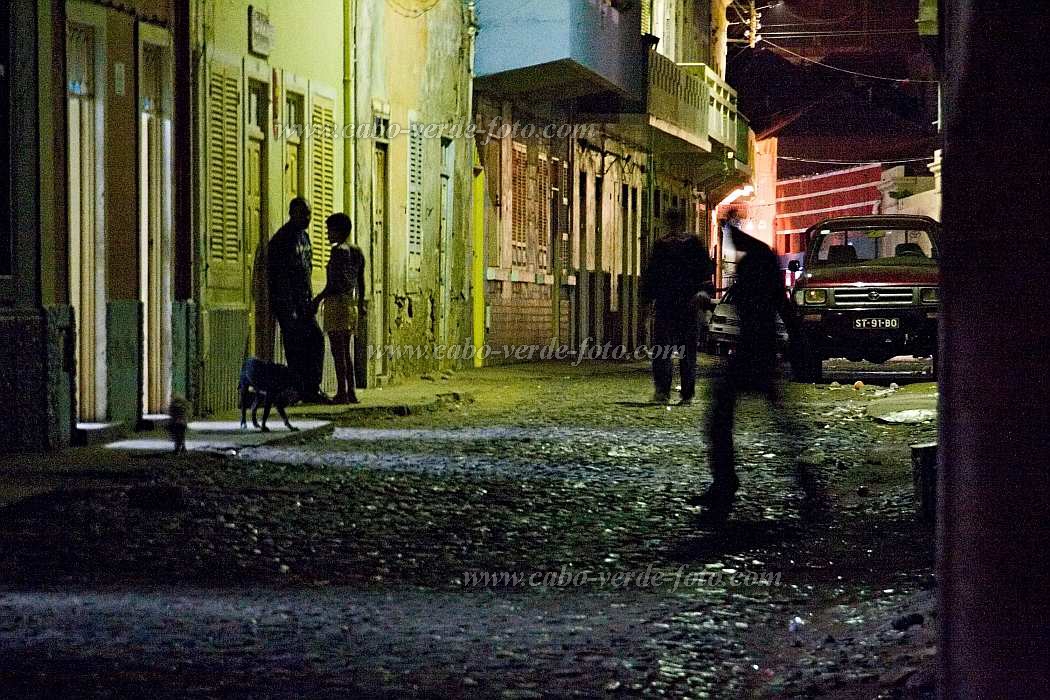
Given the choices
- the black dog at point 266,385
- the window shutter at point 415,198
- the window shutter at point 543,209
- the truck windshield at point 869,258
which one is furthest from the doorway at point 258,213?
the window shutter at point 543,209

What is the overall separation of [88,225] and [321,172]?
19.5 ft

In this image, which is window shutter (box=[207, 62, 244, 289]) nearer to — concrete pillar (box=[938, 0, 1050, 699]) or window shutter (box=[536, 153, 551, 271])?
concrete pillar (box=[938, 0, 1050, 699])

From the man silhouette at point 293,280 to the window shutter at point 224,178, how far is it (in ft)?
1.22

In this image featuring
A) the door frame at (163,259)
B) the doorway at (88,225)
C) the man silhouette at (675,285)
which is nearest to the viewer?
the doorway at (88,225)

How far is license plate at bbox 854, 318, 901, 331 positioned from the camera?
2347cm

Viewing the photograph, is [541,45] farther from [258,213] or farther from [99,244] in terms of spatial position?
→ [99,244]

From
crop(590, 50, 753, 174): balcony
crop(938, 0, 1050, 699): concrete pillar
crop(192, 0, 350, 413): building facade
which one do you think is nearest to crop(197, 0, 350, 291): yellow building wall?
crop(192, 0, 350, 413): building facade

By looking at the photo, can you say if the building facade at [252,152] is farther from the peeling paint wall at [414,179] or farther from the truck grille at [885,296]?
the truck grille at [885,296]

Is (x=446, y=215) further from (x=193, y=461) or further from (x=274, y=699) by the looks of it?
(x=274, y=699)

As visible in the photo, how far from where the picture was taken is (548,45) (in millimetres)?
27672

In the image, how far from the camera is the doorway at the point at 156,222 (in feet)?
50.6

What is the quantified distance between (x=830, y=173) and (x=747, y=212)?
756 inches

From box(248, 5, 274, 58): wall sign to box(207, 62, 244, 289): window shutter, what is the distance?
0.52 m

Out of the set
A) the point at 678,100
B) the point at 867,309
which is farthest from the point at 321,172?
the point at 678,100
